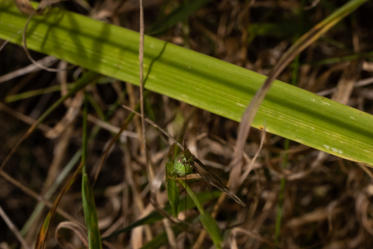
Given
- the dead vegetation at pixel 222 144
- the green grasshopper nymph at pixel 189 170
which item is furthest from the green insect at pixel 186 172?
the dead vegetation at pixel 222 144

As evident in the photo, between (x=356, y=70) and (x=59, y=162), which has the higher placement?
(x=356, y=70)

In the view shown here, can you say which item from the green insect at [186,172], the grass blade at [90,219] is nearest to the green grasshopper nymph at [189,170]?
the green insect at [186,172]

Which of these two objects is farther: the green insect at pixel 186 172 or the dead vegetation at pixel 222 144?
the dead vegetation at pixel 222 144

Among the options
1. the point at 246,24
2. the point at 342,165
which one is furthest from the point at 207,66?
the point at 342,165

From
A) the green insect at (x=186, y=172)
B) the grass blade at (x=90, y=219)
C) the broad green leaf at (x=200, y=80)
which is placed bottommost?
the grass blade at (x=90, y=219)

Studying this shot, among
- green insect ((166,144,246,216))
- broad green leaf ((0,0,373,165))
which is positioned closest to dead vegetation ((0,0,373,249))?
→ green insect ((166,144,246,216))

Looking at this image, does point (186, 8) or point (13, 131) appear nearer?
point (186, 8)

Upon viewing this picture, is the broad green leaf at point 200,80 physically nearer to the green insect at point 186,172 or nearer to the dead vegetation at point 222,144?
the green insect at point 186,172

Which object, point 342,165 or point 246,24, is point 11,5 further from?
point 342,165

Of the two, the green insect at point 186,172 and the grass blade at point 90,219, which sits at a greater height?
the green insect at point 186,172
